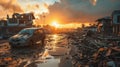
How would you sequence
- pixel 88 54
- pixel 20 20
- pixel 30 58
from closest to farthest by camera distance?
1. pixel 30 58
2. pixel 88 54
3. pixel 20 20

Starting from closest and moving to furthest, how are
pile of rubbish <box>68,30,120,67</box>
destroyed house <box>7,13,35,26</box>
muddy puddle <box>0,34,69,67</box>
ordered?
pile of rubbish <box>68,30,120,67</box>, muddy puddle <box>0,34,69,67</box>, destroyed house <box>7,13,35,26</box>

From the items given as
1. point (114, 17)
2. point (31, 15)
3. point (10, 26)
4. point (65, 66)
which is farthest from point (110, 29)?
point (65, 66)

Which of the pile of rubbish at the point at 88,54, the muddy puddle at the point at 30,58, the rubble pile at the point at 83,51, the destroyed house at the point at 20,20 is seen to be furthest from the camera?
the destroyed house at the point at 20,20

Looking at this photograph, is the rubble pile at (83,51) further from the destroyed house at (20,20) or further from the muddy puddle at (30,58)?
the destroyed house at (20,20)

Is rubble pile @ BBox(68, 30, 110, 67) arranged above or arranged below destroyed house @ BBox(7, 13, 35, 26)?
below

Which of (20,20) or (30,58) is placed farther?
(20,20)

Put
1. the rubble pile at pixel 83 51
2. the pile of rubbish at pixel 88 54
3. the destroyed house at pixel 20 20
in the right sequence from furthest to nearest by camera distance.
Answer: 1. the destroyed house at pixel 20 20
2. the rubble pile at pixel 83 51
3. the pile of rubbish at pixel 88 54

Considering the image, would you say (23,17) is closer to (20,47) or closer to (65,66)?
(20,47)

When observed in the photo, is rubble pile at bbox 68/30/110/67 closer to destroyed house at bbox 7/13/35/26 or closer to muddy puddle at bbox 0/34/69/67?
muddy puddle at bbox 0/34/69/67

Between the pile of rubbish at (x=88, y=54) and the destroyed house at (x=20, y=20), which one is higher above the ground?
the destroyed house at (x=20, y=20)

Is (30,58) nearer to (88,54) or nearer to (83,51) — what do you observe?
(88,54)

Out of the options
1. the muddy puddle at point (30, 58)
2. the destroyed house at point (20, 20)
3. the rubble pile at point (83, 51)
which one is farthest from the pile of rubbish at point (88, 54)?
the destroyed house at point (20, 20)

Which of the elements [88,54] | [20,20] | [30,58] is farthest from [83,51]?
[20,20]

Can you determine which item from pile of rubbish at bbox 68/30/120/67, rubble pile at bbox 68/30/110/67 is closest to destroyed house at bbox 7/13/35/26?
rubble pile at bbox 68/30/110/67
